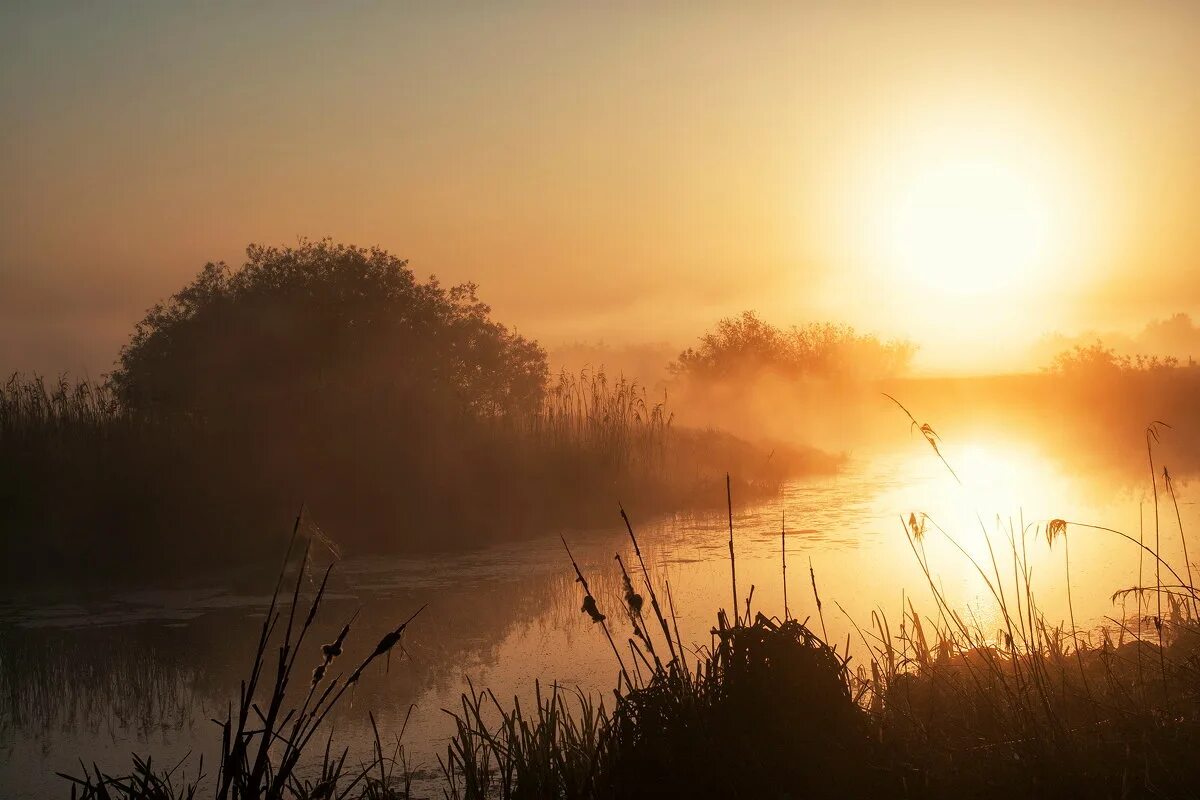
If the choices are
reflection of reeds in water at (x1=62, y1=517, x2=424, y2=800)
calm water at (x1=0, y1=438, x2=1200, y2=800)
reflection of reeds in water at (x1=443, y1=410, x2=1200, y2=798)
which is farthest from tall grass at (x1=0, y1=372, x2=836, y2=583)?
reflection of reeds in water at (x1=443, y1=410, x2=1200, y2=798)

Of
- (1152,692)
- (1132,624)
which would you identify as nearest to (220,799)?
(1152,692)

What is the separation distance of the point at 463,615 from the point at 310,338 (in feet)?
45.1

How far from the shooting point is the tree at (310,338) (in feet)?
70.5

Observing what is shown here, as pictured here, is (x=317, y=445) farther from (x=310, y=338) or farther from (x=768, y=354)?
(x=768, y=354)

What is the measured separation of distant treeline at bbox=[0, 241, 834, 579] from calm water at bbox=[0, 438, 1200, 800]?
4.63 feet

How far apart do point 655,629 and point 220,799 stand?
512 cm

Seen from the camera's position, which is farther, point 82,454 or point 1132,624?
point 82,454

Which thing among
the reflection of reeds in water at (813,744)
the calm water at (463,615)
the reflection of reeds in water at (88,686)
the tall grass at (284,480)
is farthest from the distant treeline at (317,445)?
the reflection of reeds in water at (813,744)

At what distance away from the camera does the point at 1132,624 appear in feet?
24.2

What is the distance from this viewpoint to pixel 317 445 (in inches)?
571

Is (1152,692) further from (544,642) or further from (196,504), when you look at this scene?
(196,504)

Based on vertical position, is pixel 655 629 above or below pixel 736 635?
below

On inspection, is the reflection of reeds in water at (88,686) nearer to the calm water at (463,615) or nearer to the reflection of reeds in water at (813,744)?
the calm water at (463,615)

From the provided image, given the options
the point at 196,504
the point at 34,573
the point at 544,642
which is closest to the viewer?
the point at 544,642
